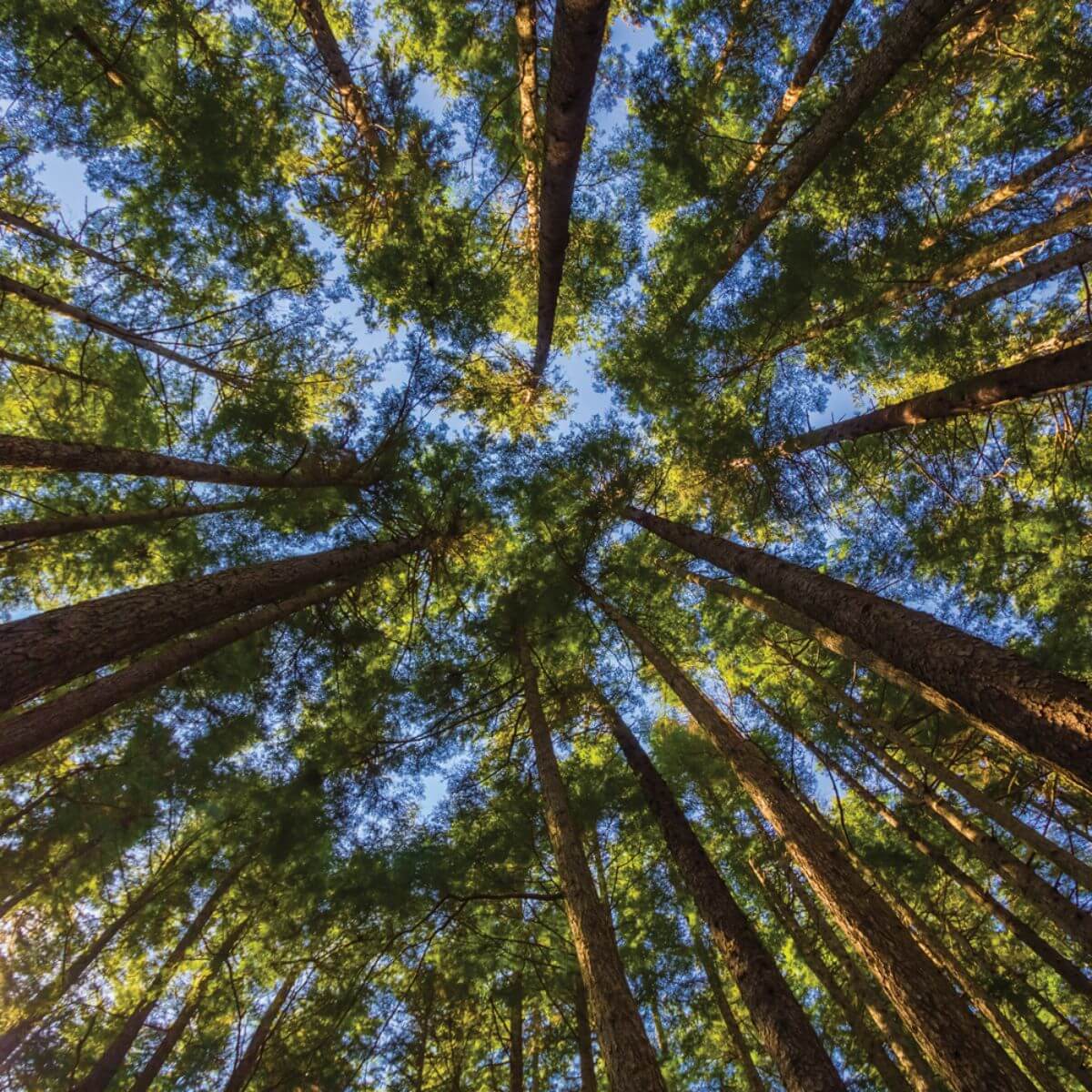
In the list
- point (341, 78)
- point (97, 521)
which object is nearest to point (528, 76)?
point (341, 78)

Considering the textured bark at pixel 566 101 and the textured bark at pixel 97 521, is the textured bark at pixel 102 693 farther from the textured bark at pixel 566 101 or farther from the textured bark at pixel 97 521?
the textured bark at pixel 566 101

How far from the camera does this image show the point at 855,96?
497cm

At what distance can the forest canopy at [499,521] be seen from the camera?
633 centimetres

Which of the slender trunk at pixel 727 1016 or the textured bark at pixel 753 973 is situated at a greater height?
the slender trunk at pixel 727 1016

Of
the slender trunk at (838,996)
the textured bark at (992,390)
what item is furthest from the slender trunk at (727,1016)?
the textured bark at (992,390)

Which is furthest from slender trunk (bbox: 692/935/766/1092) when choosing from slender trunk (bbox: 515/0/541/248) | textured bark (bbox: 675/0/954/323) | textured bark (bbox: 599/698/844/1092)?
slender trunk (bbox: 515/0/541/248)

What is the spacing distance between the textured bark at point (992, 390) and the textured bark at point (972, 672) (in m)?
1.98

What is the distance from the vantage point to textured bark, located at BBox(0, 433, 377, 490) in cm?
520

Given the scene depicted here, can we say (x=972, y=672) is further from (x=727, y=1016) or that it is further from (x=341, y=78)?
(x=341, y=78)

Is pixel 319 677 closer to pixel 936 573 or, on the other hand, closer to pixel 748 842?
pixel 748 842

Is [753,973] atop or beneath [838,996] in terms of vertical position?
beneath

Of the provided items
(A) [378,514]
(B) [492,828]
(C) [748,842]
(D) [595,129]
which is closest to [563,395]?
(D) [595,129]

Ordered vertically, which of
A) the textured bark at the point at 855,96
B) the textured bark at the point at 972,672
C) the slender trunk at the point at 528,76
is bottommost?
the textured bark at the point at 972,672

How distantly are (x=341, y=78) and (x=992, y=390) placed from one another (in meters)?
9.22
